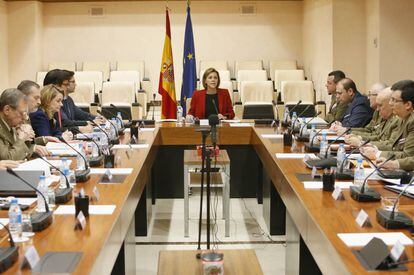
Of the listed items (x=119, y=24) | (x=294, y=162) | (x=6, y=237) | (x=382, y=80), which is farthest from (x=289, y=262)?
(x=119, y=24)

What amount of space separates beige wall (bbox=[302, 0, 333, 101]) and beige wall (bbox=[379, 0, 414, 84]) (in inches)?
40.6

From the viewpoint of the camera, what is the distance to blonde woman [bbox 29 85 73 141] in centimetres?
525

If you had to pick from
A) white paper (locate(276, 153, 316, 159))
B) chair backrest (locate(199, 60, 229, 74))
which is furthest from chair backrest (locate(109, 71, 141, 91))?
white paper (locate(276, 153, 316, 159))

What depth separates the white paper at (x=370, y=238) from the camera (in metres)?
2.33

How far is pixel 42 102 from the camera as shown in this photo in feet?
17.6

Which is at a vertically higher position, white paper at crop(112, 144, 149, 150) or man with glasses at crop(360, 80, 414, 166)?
man with glasses at crop(360, 80, 414, 166)

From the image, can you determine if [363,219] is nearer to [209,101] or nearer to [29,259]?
[29,259]

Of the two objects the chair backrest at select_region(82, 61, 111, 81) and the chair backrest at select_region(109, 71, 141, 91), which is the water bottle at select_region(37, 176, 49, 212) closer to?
the chair backrest at select_region(109, 71, 141, 91)

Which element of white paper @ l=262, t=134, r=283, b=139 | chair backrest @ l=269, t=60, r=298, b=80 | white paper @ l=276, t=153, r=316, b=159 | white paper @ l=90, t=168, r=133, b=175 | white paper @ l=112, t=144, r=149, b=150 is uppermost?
chair backrest @ l=269, t=60, r=298, b=80

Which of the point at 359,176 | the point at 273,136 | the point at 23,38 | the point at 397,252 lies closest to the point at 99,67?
the point at 23,38

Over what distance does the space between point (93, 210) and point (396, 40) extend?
22.6ft

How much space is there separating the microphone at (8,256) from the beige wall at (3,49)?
9.33 meters

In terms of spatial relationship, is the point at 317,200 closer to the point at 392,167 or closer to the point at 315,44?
the point at 392,167

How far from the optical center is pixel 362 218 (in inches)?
102
